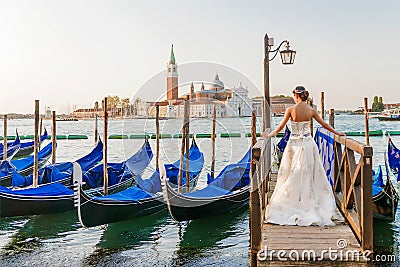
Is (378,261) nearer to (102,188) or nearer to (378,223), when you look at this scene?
(378,223)

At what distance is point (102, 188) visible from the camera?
27.1 ft

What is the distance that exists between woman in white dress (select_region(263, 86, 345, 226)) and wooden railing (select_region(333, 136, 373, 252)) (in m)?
0.20

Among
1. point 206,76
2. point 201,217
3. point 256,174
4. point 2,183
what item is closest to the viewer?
point 256,174

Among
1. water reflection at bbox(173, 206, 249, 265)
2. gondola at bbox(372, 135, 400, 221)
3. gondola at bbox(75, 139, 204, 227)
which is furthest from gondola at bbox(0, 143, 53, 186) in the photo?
gondola at bbox(372, 135, 400, 221)

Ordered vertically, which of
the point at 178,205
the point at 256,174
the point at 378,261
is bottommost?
the point at 378,261

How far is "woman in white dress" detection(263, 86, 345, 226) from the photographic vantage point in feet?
11.4

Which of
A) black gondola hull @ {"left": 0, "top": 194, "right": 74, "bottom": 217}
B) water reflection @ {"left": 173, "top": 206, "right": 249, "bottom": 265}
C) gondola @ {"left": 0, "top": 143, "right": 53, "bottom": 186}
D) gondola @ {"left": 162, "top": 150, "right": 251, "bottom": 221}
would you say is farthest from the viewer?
gondola @ {"left": 0, "top": 143, "right": 53, "bottom": 186}

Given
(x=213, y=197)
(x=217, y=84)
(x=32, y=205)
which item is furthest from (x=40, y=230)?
(x=217, y=84)

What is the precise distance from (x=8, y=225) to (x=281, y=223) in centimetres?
497

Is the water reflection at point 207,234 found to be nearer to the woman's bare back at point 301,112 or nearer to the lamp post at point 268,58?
the lamp post at point 268,58

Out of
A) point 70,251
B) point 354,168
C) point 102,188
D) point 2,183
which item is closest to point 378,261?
point 354,168

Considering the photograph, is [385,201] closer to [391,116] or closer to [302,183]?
[302,183]

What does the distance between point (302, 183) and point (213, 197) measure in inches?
118

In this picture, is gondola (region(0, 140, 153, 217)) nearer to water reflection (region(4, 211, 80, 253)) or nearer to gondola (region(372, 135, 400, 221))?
water reflection (region(4, 211, 80, 253))
